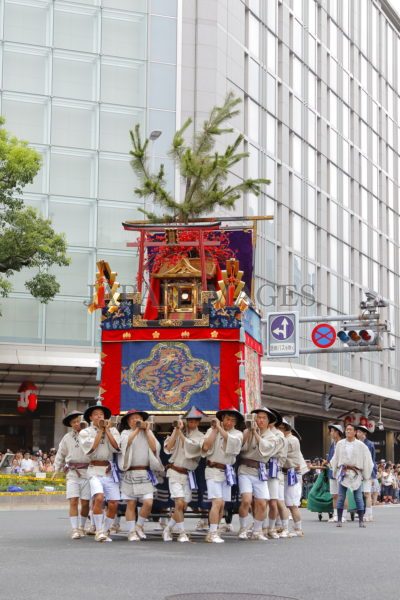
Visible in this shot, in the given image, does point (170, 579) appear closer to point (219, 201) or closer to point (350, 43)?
point (219, 201)

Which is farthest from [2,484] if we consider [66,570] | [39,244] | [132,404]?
[66,570]

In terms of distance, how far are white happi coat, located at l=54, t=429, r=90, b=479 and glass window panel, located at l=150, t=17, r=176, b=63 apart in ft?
103

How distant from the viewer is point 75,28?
43.7m

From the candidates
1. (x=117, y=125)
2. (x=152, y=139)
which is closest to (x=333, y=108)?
(x=117, y=125)

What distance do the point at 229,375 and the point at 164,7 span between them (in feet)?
104

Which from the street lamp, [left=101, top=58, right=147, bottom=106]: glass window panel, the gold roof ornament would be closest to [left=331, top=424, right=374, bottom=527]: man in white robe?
the gold roof ornament

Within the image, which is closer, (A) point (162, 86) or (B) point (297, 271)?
(A) point (162, 86)

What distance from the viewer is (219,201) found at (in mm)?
21234

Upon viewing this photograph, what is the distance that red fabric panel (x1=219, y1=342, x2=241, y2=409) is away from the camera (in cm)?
1603

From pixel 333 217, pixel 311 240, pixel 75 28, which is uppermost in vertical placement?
pixel 75 28

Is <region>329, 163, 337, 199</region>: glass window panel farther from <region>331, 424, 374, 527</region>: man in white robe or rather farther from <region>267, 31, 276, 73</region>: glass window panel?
<region>331, 424, 374, 527</region>: man in white robe

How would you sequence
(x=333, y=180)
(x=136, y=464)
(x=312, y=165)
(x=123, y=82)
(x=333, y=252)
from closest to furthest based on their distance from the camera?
(x=136, y=464), (x=123, y=82), (x=312, y=165), (x=333, y=252), (x=333, y=180)

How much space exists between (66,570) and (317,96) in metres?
48.3

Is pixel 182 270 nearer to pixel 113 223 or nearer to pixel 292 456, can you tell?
pixel 292 456
